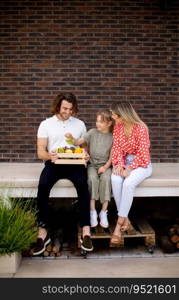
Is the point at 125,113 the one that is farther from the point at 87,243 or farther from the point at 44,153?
the point at 87,243

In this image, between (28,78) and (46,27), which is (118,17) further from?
(28,78)

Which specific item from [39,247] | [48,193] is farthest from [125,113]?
[39,247]

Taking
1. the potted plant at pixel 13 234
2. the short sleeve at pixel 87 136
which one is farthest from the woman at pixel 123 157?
the potted plant at pixel 13 234

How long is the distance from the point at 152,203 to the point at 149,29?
2.26m

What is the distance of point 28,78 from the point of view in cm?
654

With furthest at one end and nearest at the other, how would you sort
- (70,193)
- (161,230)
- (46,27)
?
(46,27)
(161,230)
(70,193)

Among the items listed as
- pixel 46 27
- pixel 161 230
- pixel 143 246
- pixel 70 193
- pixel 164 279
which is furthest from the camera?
pixel 46 27

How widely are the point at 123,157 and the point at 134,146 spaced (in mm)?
164

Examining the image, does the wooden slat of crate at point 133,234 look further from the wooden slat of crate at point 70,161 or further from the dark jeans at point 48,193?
the wooden slat of crate at point 70,161

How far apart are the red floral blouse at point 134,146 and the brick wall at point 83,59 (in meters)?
1.65

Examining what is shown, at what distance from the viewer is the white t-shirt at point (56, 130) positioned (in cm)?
505

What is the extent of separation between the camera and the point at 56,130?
506 centimetres

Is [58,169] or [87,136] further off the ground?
[87,136]

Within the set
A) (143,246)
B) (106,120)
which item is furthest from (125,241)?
(106,120)
